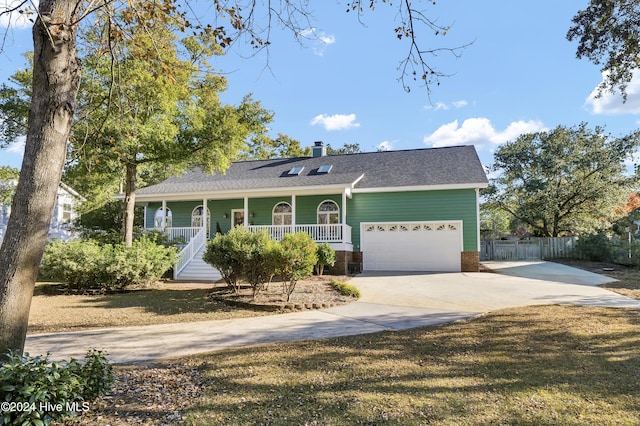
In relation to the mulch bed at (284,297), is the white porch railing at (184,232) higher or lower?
higher

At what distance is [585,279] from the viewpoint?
12.8 metres

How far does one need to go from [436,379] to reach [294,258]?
517 centimetres

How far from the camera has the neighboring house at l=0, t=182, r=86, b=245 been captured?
2305cm

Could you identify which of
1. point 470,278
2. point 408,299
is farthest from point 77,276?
point 470,278

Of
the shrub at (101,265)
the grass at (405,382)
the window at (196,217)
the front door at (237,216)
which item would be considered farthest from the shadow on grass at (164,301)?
the window at (196,217)

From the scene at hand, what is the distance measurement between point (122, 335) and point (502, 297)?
28.0ft

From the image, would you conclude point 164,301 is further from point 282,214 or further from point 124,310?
point 282,214

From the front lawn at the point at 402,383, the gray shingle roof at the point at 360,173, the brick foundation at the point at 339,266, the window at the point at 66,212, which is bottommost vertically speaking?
the front lawn at the point at 402,383

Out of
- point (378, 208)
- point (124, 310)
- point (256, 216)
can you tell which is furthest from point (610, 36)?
point (256, 216)

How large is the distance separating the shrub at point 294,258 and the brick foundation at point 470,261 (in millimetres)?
9190

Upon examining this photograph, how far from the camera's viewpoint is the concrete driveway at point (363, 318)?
217 inches

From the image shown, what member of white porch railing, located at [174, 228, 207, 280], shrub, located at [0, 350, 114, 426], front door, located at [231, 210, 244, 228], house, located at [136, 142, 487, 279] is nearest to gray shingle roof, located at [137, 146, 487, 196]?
house, located at [136, 142, 487, 279]

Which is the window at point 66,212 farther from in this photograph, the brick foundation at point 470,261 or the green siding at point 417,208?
the brick foundation at point 470,261

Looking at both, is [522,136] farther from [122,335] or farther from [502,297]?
[122,335]
